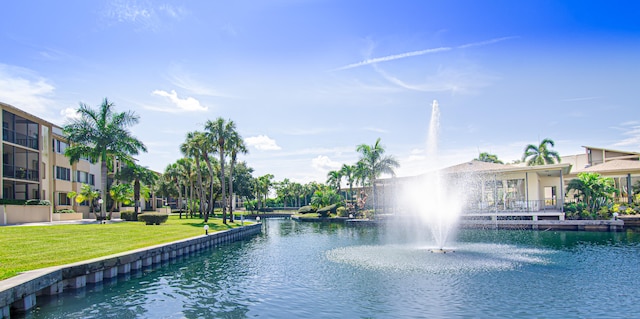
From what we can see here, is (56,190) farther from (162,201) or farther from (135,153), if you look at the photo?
(162,201)

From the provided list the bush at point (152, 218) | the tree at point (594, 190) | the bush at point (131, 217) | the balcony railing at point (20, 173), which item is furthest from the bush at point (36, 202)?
the tree at point (594, 190)

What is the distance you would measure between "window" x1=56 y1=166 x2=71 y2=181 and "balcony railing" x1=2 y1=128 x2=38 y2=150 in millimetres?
7050

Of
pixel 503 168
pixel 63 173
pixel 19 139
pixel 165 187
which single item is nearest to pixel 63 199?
pixel 63 173

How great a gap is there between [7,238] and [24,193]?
74.0 feet

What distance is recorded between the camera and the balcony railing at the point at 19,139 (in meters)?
36.0

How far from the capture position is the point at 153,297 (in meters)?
15.4

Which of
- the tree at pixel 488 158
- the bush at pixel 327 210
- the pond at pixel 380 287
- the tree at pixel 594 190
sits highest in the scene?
the tree at pixel 488 158

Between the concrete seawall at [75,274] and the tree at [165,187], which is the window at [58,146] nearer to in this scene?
the tree at [165,187]

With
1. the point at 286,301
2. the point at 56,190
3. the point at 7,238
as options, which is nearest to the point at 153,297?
the point at 286,301

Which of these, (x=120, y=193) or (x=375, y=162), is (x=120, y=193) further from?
(x=375, y=162)

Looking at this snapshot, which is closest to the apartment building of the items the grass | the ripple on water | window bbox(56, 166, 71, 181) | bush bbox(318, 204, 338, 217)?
window bbox(56, 166, 71, 181)

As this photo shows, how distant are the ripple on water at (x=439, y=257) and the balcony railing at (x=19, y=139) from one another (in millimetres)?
30477

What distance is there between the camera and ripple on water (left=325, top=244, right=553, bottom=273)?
20031 mm

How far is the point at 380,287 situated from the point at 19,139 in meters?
38.3
